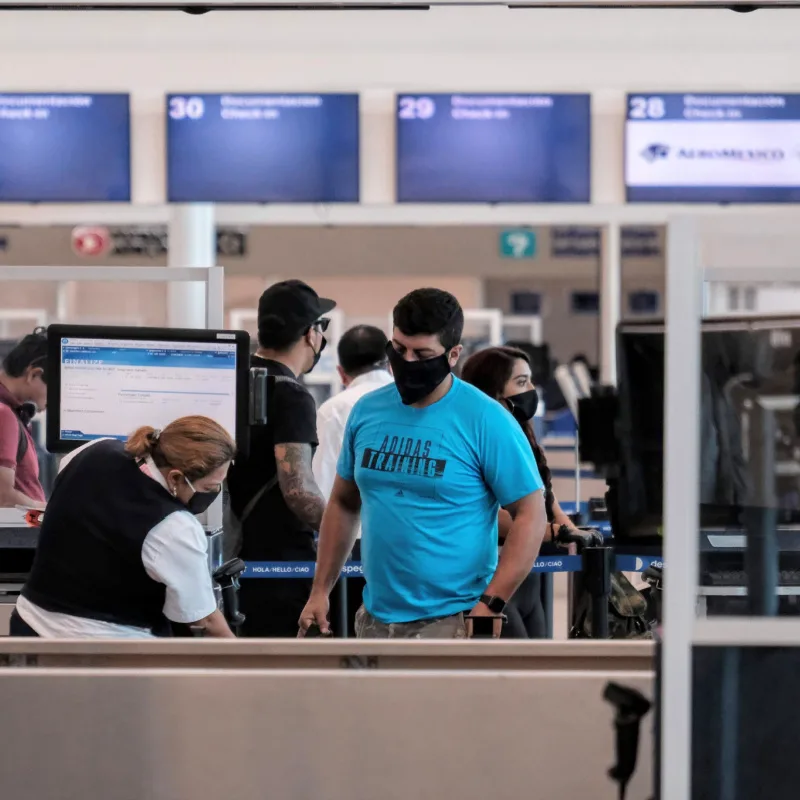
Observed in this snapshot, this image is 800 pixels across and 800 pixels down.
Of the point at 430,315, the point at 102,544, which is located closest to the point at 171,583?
the point at 102,544

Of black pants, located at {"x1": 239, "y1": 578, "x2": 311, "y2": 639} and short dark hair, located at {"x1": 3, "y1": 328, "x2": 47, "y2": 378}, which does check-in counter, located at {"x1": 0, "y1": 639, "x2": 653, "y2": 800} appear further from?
short dark hair, located at {"x1": 3, "y1": 328, "x2": 47, "y2": 378}

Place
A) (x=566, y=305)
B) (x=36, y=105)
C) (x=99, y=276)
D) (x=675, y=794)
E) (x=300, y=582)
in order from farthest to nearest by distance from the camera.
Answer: (x=566, y=305)
(x=36, y=105)
(x=99, y=276)
(x=300, y=582)
(x=675, y=794)

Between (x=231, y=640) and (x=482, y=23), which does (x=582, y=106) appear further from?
(x=231, y=640)

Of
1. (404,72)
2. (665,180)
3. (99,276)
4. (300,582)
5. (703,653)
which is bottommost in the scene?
(300,582)

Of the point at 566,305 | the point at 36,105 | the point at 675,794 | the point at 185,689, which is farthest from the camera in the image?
the point at 566,305

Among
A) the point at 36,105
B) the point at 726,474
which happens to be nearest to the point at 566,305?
the point at 36,105

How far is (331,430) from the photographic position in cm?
378

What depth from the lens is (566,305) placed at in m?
16.1

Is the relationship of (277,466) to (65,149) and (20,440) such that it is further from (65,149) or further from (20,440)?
(65,149)

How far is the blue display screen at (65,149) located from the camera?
23.5 ft

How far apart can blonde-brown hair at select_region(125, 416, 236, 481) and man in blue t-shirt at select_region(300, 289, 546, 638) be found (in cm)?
30

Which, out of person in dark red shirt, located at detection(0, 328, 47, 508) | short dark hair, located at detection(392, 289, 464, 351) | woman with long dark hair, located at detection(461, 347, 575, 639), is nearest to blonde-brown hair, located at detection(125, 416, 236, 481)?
short dark hair, located at detection(392, 289, 464, 351)

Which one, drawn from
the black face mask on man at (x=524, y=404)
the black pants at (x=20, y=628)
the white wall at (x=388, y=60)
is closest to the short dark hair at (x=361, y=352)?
the black face mask on man at (x=524, y=404)

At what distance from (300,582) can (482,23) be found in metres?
5.01
